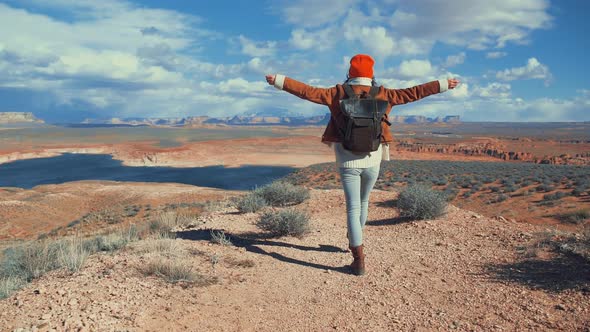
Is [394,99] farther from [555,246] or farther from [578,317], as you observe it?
[555,246]

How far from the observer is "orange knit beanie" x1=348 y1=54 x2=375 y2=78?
4055 mm

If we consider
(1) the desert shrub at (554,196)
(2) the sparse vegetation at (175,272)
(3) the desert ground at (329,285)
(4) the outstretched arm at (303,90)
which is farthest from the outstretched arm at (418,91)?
(1) the desert shrub at (554,196)

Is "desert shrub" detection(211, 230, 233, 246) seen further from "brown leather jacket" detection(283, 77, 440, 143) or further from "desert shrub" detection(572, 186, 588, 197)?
"desert shrub" detection(572, 186, 588, 197)

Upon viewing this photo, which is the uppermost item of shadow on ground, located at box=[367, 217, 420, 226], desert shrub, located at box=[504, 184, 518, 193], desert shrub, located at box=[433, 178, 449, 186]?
shadow on ground, located at box=[367, 217, 420, 226]

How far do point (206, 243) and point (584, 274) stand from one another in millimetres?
4326

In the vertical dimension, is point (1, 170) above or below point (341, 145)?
below

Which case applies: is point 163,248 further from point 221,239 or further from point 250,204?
point 250,204

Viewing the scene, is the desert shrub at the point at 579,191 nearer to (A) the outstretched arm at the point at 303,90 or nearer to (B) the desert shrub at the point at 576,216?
(B) the desert shrub at the point at 576,216

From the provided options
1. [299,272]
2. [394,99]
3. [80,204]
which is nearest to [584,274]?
[394,99]

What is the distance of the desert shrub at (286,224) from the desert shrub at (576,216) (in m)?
9.90

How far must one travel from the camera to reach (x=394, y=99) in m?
4.21

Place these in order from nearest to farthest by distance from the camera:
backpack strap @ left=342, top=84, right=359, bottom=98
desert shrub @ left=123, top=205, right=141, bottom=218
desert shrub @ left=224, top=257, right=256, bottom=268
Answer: backpack strap @ left=342, top=84, right=359, bottom=98 → desert shrub @ left=224, top=257, right=256, bottom=268 → desert shrub @ left=123, top=205, right=141, bottom=218

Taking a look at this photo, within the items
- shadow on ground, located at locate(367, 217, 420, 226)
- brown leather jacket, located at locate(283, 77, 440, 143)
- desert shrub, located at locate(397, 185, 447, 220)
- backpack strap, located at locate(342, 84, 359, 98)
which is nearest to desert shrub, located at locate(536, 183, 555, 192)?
desert shrub, located at locate(397, 185, 447, 220)

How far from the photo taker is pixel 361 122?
12.6 feet
